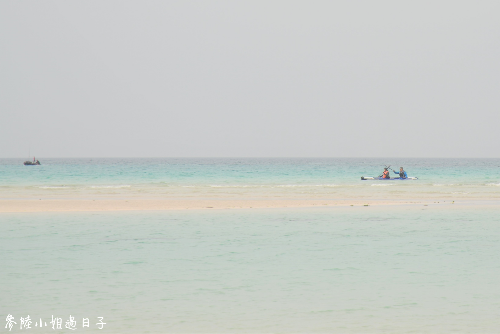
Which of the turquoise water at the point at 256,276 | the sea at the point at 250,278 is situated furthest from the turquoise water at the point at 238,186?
the sea at the point at 250,278

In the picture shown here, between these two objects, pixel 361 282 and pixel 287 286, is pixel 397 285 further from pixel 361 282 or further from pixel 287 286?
pixel 287 286

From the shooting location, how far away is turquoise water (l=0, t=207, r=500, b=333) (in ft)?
26.8

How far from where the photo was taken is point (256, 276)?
1096cm

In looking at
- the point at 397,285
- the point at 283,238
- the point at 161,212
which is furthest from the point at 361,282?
the point at 161,212


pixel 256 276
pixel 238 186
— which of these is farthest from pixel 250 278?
pixel 238 186

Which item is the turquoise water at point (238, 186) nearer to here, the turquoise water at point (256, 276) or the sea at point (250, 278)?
the turquoise water at point (256, 276)

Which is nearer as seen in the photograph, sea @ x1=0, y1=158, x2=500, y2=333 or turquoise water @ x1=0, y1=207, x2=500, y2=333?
sea @ x1=0, y1=158, x2=500, y2=333

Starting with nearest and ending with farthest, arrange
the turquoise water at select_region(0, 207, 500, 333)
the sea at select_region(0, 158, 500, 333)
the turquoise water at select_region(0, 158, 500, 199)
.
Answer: the sea at select_region(0, 158, 500, 333), the turquoise water at select_region(0, 207, 500, 333), the turquoise water at select_region(0, 158, 500, 199)

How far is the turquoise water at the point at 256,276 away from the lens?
26.8ft

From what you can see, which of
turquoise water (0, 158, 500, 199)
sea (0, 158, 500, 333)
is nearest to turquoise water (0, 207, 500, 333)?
sea (0, 158, 500, 333)

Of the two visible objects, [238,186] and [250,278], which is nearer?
[250,278]

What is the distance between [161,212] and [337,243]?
11.7 metres

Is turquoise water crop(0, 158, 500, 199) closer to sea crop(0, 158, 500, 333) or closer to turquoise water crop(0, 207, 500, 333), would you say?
turquoise water crop(0, 207, 500, 333)

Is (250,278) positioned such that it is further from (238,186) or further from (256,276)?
(238,186)
